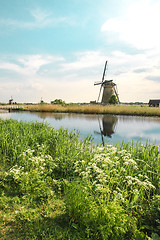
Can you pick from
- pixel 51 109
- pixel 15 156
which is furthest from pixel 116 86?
pixel 15 156

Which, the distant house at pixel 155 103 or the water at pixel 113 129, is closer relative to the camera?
the water at pixel 113 129

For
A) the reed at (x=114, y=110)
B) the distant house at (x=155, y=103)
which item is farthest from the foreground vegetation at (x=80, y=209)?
the distant house at (x=155, y=103)

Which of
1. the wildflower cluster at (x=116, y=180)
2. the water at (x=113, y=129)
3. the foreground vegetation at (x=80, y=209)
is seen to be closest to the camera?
the foreground vegetation at (x=80, y=209)

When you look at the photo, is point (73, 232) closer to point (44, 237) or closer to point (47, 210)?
point (44, 237)

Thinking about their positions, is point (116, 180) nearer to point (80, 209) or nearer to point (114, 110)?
point (80, 209)

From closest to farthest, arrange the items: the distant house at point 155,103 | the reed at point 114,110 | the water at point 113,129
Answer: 1. the water at point 113,129
2. the reed at point 114,110
3. the distant house at point 155,103

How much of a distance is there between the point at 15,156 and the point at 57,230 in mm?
2964

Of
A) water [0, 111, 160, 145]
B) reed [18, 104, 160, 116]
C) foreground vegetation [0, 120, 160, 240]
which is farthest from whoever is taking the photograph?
reed [18, 104, 160, 116]

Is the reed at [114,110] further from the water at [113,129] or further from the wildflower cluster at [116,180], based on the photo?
the wildflower cluster at [116,180]

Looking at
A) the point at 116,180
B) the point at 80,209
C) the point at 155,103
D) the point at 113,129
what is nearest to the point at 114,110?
the point at 113,129

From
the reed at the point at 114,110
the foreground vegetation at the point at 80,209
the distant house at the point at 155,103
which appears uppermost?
the distant house at the point at 155,103

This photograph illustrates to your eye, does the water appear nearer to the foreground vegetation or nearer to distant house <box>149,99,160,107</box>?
the foreground vegetation

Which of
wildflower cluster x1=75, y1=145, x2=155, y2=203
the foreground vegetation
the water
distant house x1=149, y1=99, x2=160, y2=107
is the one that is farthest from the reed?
distant house x1=149, y1=99, x2=160, y2=107

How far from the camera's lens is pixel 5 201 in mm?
3395
